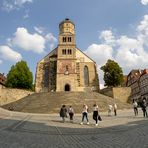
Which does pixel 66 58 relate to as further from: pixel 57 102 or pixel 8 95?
pixel 57 102

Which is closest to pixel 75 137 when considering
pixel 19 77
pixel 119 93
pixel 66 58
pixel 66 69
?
pixel 119 93

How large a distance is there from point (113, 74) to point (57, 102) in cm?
2565

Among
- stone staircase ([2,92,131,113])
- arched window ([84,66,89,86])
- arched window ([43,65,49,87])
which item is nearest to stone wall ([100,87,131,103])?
arched window ([84,66,89,86])

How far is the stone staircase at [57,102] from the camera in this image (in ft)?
124

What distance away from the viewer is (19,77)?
6216cm

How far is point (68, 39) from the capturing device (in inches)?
2608

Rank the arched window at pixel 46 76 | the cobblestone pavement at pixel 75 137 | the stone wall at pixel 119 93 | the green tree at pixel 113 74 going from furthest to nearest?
the arched window at pixel 46 76 → the green tree at pixel 113 74 → the stone wall at pixel 119 93 → the cobblestone pavement at pixel 75 137

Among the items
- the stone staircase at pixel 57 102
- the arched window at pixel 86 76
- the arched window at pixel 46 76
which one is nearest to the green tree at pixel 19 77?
the arched window at pixel 46 76

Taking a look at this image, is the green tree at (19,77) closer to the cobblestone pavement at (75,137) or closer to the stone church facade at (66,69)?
the stone church facade at (66,69)

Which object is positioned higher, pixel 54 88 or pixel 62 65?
pixel 62 65

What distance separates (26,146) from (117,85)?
57245 millimetres

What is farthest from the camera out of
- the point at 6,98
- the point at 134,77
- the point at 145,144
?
the point at 134,77

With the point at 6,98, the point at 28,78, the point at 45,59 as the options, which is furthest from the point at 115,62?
the point at 6,98

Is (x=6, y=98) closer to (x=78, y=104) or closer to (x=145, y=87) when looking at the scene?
(x=78, y=104)
